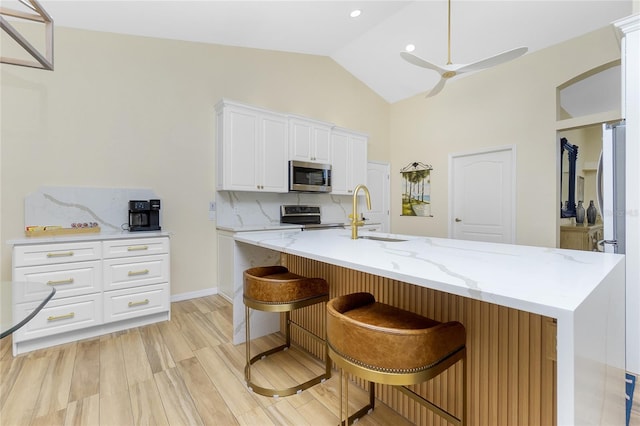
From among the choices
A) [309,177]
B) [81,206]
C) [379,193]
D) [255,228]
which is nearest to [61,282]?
[81,206]

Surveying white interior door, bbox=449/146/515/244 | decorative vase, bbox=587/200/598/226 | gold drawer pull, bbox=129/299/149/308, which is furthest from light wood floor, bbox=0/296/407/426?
decorative vase, bbox=587/200/598/226

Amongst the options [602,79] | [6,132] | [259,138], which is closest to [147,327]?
[6,132]

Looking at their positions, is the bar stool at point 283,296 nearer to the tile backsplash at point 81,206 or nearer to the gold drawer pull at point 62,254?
the gold drawer pull at point 62,254

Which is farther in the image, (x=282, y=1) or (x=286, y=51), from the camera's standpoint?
(x=286, y=51)

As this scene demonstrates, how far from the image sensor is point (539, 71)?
12.6ft

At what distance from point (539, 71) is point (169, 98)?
460cm

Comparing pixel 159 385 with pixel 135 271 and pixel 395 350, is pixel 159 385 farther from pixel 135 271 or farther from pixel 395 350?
pixel 395 350

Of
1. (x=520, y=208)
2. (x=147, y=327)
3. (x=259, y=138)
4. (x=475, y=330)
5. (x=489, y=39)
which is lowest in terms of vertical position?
(x=147, y=327)

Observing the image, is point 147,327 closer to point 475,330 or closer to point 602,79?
point 475,330

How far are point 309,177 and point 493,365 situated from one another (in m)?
3.36

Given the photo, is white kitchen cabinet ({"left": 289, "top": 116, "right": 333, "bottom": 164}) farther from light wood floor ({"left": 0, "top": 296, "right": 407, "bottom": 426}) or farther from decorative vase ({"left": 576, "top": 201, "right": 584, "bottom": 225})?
decorative vase ({"left": 576, "top": 201, "right": 584, "bottom": 225})

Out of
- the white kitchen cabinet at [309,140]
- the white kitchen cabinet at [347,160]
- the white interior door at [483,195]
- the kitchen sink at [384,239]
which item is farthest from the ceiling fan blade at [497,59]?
the white kitchen cabinet at [347,160]

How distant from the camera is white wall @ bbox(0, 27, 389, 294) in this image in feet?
8.93

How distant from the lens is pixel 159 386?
5.91 ft
